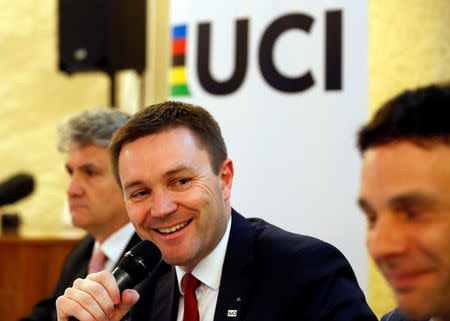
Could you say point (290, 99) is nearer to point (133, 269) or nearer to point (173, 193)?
point (173, 193)

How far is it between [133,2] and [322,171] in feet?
7.88

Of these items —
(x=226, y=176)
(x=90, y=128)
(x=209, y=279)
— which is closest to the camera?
(x=209, y=279)

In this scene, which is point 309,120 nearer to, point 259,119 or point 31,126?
point 259,119

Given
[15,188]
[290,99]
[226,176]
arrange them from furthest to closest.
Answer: [15,188]
[290,99]
[226,176]

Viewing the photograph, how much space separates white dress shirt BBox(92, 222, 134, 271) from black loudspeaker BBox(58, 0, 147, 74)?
1805mm

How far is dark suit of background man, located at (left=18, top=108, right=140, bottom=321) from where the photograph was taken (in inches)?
101

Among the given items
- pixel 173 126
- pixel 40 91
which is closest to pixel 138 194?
pixel 173 126

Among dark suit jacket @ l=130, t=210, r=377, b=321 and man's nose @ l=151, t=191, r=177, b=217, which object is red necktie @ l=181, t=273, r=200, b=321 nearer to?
dark suit jacket @ l=130, t=210, r=377, b=321

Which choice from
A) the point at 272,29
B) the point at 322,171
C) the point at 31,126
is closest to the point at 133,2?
the point at 31,126

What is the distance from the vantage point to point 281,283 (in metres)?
1.57

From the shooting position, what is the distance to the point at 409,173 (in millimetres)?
890

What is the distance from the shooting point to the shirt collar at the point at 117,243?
2.49m

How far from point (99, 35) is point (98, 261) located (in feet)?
6.59

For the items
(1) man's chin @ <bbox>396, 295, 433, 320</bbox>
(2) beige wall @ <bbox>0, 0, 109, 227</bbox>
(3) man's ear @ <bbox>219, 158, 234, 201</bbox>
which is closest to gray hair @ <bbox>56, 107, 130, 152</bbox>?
(3) man's ear @ <bbox>219, 158, 234, 201</bbox>
